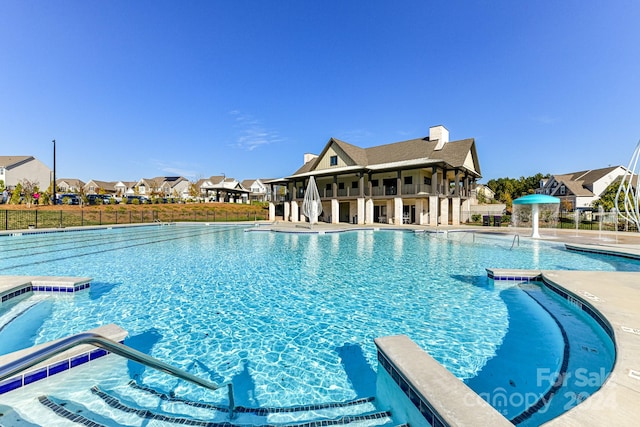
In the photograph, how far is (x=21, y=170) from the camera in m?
53.3

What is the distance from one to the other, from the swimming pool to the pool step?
0.21m

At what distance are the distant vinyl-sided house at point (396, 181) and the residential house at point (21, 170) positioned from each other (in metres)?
51.7

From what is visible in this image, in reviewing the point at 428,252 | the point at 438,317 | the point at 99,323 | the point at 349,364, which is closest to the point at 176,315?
the point at 99,323

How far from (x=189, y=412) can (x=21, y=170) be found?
2972 inches

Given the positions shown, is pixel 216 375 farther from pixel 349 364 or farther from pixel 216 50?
pixel 216 50

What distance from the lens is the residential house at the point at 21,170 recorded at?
167 feet

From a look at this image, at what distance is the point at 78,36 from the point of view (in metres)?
14.4

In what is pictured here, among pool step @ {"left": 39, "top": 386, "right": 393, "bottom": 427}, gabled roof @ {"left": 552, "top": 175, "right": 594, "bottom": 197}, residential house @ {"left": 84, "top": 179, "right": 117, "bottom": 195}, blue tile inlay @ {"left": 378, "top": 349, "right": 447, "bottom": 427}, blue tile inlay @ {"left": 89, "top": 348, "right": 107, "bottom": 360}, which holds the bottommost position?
pool step @ {"left": 39, "top": 386, "right": 393, "bottom": 427}

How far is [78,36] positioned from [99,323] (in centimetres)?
1659

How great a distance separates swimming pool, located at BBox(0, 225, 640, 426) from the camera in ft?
12.6

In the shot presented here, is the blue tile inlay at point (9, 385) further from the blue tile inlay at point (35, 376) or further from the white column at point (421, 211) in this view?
the white column at point (421, 211)

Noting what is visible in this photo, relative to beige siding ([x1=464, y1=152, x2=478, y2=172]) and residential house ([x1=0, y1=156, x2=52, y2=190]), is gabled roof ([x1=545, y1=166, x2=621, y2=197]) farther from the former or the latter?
residential house ([x1=0, y1=156, x2=52, y2=190])

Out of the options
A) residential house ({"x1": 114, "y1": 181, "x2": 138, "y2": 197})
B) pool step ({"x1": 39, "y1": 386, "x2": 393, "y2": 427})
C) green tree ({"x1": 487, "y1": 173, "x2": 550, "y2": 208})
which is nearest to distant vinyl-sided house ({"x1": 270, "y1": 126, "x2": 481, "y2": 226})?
pool step ({"x1": 39, "y1": 386, "x2": 393, "y2": 427})

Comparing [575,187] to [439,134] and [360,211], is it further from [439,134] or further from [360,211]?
[360,211]
